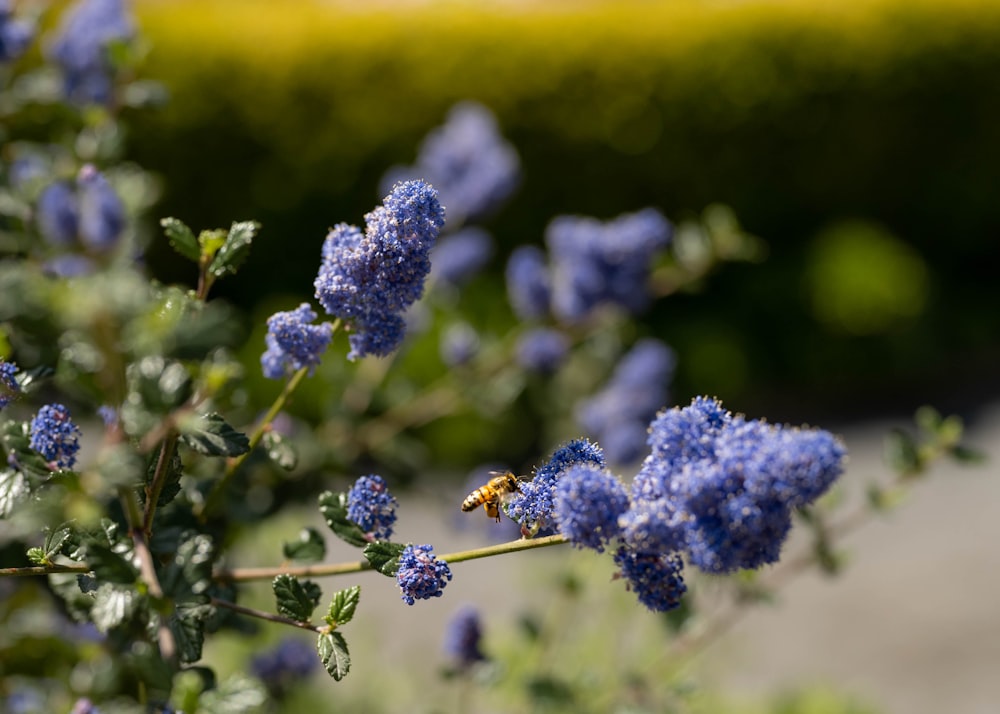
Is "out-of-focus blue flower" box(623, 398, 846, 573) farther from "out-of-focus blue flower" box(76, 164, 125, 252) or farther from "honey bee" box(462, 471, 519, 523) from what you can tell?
"out-of-focus blue flower" box(76, 164, 125, 252)

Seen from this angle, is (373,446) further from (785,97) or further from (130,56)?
(785,97)

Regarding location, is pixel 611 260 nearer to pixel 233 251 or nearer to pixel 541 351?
pixel 541 351

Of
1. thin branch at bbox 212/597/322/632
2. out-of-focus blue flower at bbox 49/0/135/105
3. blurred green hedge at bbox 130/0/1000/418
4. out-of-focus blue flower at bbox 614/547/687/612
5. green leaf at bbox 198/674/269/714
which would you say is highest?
blurred green hedge at bbox 130/0/1000/418

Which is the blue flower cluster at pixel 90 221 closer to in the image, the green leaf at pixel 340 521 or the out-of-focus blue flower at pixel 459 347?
the green leaf at pixel 340 521

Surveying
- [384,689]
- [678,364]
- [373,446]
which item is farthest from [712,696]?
[678,364]

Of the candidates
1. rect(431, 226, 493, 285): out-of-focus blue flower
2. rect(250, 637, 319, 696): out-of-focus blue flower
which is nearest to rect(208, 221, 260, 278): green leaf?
rect(250, 637, 319, 696): out-of-focus blue flower

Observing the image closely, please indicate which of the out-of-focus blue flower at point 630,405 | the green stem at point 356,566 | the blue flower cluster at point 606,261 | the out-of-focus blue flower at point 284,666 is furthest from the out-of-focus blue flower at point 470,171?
the green stem at point 356,566
